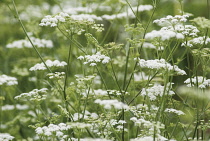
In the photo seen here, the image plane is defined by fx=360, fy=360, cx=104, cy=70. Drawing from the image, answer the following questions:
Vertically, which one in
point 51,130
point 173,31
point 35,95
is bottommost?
point 51,130

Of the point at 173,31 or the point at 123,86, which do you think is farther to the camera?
the point at 123,86

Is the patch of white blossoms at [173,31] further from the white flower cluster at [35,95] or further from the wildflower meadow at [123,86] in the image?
the white flower cluster at [35,95]

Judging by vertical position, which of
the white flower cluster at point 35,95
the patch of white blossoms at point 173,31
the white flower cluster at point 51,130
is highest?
the patch of white blossoms at point 173,31

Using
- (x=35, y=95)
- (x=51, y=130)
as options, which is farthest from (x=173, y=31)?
(x=35, y=95)

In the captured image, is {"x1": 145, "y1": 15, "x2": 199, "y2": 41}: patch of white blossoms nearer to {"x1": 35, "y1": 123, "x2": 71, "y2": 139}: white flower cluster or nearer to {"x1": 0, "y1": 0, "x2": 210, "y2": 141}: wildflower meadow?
{"x1": 0, "y1": 0, "x2": 210, "y2": 141}: wildflower meadow

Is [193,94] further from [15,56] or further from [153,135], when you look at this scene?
[15,56]

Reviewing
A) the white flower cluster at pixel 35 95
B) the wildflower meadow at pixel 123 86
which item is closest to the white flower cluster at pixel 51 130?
the wildflower meadow at pixel 123 86

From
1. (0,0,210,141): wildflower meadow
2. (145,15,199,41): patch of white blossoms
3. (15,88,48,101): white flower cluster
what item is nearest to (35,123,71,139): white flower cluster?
(0,0,210,141): wildflower meadow

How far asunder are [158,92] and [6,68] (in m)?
3.45

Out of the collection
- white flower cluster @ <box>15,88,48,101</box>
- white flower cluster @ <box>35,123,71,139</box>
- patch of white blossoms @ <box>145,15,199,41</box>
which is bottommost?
white flower cluster @ <box>35,123,71,139</box>

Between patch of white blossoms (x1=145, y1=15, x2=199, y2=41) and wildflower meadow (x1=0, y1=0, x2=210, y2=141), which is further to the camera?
wildflower meadow (x1=0, y1=0, x2=210, y2=141)

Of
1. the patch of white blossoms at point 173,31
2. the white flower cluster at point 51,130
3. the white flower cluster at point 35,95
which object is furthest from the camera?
the white flower cluster at point 35,95

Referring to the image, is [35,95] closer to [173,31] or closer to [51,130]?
[51,130]

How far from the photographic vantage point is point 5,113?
4855mm
